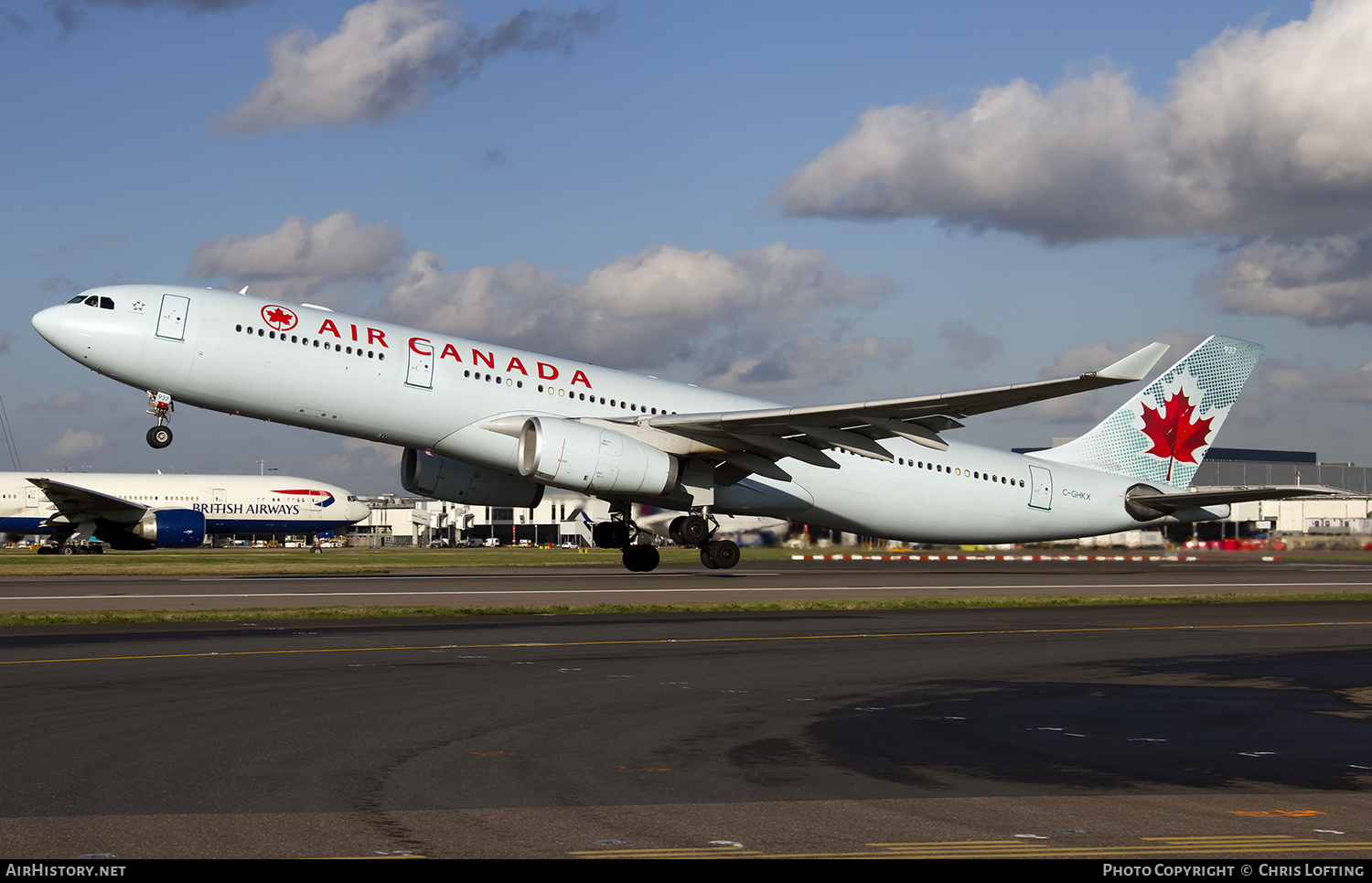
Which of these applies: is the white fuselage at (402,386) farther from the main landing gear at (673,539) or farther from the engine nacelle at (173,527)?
the engine nacelle at (173,527)

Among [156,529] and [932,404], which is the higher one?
[932,404]

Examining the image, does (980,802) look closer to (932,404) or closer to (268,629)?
(268,629)

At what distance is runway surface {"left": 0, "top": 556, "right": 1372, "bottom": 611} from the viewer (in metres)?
24.4

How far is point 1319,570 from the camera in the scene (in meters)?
45.1

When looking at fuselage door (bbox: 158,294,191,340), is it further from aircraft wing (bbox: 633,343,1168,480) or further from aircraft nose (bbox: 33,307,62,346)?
aircraft wing (bbox: 633,343,1168,480)

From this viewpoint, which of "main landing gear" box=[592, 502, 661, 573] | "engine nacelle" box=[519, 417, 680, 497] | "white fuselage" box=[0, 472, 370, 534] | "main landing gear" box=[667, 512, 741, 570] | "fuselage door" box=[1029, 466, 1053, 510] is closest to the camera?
"engine nacelle" box=[519, 417, 680, 497]

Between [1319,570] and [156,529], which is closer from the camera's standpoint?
[1319,570]

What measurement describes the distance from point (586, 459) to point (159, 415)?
34.9 feet

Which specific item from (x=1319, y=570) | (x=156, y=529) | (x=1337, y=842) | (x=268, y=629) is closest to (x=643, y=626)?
(x=268, y=629)

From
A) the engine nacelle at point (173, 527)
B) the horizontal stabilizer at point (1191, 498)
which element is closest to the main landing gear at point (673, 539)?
the horizontal stabilizer at point (1191, 498)

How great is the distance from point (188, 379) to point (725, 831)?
25789mm

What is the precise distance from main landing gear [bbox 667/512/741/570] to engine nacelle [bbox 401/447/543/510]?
4181mm

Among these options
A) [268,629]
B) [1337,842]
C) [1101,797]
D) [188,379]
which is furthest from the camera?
[188,379]

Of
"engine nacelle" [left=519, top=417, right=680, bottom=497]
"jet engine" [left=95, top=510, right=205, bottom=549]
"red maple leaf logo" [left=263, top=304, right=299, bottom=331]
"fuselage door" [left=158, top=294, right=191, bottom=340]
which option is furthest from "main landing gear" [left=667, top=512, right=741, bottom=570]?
"jet engine" [left=95, top=510, right=205, bottom=549]
